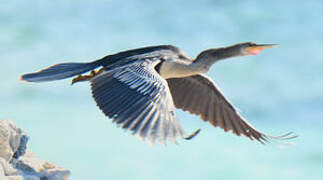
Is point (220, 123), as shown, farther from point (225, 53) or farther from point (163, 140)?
point (163, 140)

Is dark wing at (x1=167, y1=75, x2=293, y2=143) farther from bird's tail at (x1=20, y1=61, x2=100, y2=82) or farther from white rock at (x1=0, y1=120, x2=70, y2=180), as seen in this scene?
white rock at (x1=0, y1=120, x2=70, y2=180)

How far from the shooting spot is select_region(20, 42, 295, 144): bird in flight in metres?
6.18

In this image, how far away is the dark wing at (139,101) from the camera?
19.7ft

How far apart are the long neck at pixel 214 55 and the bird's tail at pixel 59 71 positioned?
1.56 metres

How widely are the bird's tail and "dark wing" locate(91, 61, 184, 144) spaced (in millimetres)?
828

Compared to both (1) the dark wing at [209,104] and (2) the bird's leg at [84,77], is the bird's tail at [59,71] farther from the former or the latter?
(1) the dark wing at [209,104]

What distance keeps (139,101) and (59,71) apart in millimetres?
2251

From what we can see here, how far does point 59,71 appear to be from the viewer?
27.5 feet

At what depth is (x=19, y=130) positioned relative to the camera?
8.59 metres

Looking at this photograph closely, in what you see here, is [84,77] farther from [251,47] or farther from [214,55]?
[251,47]

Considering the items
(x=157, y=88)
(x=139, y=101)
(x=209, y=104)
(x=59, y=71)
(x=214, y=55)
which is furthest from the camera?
(x=209, y=104)

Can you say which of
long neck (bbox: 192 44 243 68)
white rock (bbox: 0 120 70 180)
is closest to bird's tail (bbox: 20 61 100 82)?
white rock (bbox: 0 120 70 180)

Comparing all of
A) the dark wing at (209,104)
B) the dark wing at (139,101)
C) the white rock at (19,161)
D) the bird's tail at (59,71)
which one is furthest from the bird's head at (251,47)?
the white rock at (19,161)

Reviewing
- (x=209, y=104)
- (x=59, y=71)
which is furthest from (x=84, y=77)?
(x=209, y=104)
